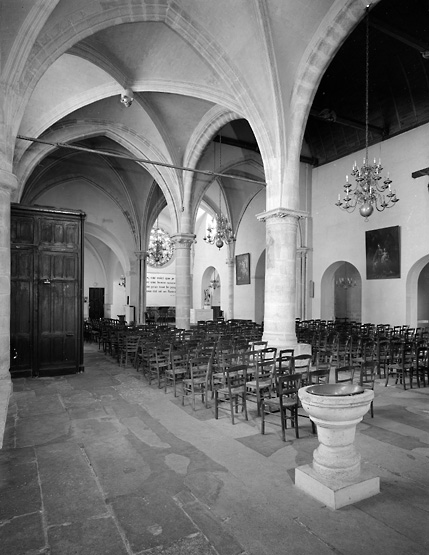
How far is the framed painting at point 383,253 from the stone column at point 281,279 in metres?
6.80

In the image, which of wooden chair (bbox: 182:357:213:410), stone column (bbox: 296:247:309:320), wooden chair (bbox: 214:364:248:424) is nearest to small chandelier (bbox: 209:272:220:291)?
stone column (bbox: 296:247:309:320)

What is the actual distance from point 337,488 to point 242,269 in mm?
20712

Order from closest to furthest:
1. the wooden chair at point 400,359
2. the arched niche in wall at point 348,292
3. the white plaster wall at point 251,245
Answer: the wooden chair at point 400,359, the arched niche in wall at point 348,292, the white plaster wall at point 251,245

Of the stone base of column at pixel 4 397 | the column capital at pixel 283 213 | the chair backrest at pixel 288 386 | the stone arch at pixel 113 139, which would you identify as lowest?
the stone base of column at pixel 4 397

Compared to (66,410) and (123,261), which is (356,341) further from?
(123,261)

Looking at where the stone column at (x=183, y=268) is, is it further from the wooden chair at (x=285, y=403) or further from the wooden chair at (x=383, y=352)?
the wooden chair at (x=285, y=403)

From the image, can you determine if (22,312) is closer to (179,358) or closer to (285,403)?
(179,358)

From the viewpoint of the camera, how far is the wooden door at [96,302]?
92.9 feet

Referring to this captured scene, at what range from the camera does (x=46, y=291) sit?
27.9ft

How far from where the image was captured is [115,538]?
273cm

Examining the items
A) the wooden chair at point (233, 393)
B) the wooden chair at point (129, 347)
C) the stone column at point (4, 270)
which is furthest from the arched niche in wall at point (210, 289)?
the stone column at point (4, 270)

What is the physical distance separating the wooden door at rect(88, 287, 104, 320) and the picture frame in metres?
10.5

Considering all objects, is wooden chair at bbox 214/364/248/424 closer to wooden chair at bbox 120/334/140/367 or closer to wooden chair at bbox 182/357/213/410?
wooden chair at bbox 182/357/213/410

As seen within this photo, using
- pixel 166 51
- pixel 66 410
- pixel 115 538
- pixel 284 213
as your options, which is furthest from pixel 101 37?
pixel 115 538
